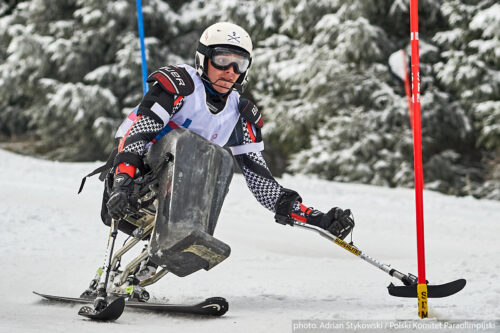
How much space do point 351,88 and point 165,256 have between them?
44.1 ft

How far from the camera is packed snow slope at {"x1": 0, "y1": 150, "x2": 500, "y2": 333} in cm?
414

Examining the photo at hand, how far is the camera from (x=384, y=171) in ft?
52.1

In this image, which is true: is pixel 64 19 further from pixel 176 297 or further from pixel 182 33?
pixel 176 297

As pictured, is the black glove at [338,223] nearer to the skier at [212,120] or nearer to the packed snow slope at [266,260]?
the skier at [212,120]

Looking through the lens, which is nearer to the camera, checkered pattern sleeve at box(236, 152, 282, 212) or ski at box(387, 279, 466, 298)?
ski at box(387, 279, 466, 298)

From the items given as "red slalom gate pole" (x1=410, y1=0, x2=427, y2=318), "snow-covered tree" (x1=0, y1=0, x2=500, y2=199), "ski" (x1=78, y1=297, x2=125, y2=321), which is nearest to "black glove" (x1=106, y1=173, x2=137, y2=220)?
"ski" (x1=78, y1=297, x2=125, y2=321)

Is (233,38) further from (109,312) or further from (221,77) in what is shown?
(109,312)

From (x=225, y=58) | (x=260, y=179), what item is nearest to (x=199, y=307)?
(x=260, y=179)

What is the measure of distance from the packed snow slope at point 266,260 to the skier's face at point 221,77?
4.74ft

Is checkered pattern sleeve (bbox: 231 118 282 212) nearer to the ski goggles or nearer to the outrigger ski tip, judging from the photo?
the ski goggles

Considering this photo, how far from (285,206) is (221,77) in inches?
37.8

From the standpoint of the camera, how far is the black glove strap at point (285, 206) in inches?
182

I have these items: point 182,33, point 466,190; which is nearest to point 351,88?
point 466,190

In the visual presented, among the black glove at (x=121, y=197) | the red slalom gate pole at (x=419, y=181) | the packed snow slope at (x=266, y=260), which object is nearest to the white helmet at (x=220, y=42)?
the black glove at (x=121, y=197)
